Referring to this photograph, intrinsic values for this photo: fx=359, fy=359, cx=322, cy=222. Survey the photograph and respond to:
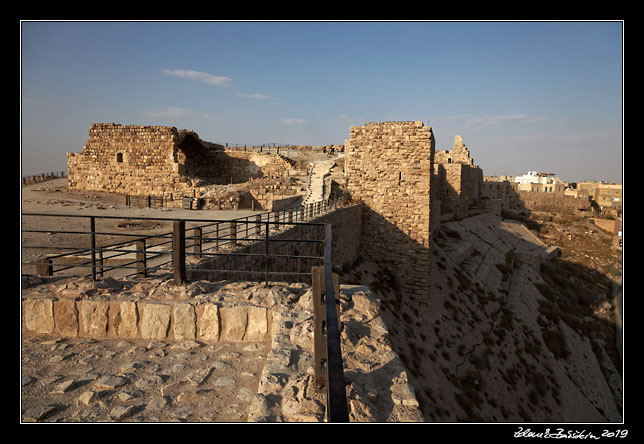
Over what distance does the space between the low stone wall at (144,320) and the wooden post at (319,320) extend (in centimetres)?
150

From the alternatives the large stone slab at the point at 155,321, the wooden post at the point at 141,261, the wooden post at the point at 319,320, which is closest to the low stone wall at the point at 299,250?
the wooden post at the point at 141,261

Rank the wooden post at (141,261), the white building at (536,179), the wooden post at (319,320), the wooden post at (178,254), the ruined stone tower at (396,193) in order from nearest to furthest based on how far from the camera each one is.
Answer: the wooden post at (319,320), the wooden post at (178,254), the wooden post at (141,261), the ruined stone tower at (396,193), the white building at (536,179)

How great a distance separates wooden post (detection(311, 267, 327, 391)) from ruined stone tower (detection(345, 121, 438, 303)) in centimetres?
1333

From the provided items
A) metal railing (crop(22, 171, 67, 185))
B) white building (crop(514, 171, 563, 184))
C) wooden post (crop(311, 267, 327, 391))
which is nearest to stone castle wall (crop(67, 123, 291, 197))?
metal railing (crop(22, 171, 67, 185))

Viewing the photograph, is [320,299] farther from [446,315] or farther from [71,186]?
[71,186]

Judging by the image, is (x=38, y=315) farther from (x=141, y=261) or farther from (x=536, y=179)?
(x=536, y=179)

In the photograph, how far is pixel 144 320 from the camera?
13.5 ft

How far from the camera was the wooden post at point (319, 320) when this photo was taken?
8.01 feet

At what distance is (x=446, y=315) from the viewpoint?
15461 mm

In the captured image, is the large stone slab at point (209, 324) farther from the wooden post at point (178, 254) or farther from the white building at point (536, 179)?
the white building at point (536, 179)

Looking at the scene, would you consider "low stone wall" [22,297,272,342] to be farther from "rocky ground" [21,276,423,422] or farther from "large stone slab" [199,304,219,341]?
"rocky ground" [21,276,423,422]

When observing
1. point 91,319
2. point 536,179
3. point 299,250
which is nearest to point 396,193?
point 299,250

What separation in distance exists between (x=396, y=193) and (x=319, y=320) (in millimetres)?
13988

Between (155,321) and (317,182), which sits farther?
(317,182)
